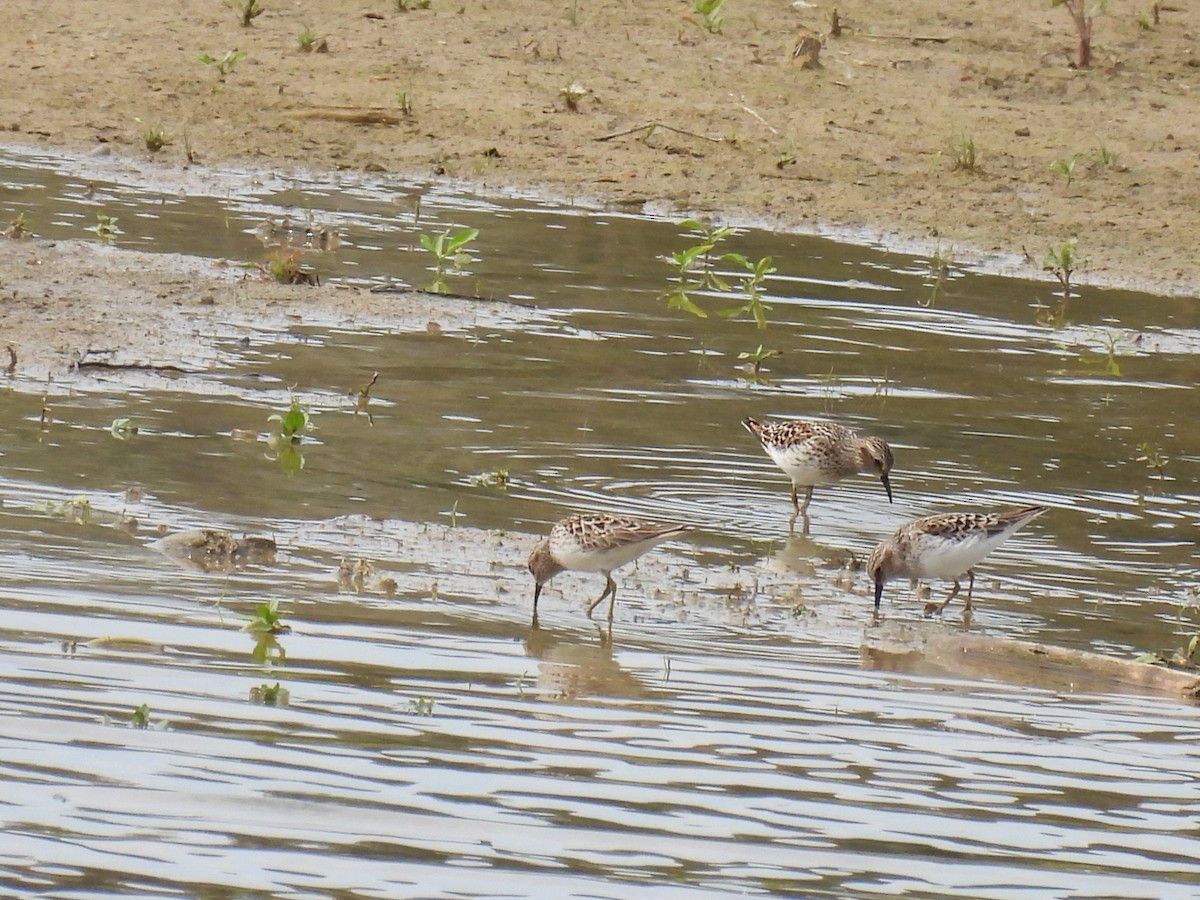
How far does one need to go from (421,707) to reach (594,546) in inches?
78.4

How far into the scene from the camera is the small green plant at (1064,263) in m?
14.5

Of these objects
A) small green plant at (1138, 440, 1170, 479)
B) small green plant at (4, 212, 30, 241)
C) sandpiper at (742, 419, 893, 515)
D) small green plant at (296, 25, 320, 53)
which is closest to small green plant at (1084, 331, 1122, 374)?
small green plant at (1138, 440, 1170, 479)

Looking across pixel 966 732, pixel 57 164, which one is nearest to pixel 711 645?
pixel 966 732

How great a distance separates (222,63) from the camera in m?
19.1

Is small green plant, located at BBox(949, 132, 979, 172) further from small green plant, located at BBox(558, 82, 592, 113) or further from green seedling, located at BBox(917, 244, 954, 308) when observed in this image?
small green plant, located at BBox(558, 82, 592, 113)

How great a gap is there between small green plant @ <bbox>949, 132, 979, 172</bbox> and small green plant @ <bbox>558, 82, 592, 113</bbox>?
3440 mm

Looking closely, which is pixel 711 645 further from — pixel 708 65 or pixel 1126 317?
pixel 708 65

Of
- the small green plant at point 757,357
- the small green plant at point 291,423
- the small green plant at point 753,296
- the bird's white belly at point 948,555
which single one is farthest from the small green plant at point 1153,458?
the small green plant at point 291,423

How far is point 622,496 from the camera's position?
968 centimetres

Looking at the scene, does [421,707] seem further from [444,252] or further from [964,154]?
[964,154]

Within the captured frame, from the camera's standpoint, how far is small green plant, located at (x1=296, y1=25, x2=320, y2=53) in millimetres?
19703

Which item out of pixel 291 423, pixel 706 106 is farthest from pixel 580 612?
pixel 706 106

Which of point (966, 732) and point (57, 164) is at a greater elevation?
point (57, 164)

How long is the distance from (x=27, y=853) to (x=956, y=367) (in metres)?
8.85
